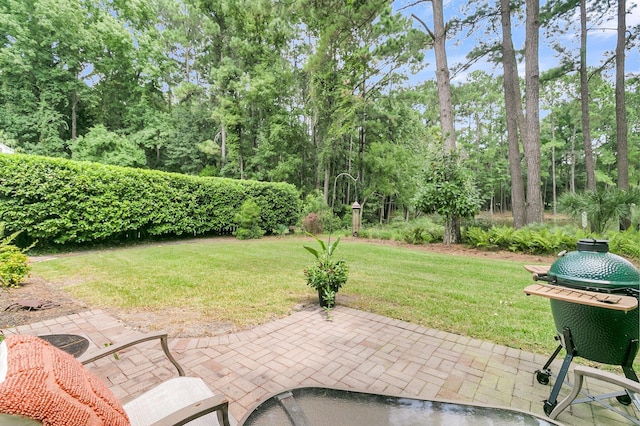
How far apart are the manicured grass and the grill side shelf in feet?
4.40

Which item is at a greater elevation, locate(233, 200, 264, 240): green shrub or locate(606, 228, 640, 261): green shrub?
locate(233, 200, 264, 240): green shrub

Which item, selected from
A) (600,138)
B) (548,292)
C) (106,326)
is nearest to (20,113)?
(106,326)

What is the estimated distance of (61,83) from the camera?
51.7 feet

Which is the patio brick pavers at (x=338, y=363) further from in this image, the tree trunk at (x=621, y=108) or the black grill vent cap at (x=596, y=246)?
the tree trunk at (x=621, y=108)

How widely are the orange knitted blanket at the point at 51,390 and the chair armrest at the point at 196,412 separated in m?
0.13

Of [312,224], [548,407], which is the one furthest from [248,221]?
[548,407]

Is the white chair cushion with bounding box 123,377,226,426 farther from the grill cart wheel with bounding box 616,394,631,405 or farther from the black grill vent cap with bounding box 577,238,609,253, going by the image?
the grill cart wheel with bounding box 616,394,631,405

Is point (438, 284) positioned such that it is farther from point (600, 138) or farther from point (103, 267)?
point (600, 138)

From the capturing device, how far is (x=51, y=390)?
750 millimetres

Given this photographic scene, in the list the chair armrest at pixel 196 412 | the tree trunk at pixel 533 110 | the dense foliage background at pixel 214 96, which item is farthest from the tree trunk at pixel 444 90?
the chair armrest at pixel 196 412

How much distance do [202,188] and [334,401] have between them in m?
10.3

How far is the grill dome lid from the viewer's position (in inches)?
67.7

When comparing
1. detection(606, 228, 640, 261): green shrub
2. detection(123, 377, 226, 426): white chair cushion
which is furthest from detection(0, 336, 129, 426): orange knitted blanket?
detection(606, 228, 640, 261): green shrub

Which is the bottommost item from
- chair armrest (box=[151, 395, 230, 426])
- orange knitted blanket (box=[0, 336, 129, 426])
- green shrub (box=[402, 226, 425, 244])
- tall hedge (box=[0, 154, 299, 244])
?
green shrub (box=[402, 226, 425, 244])
